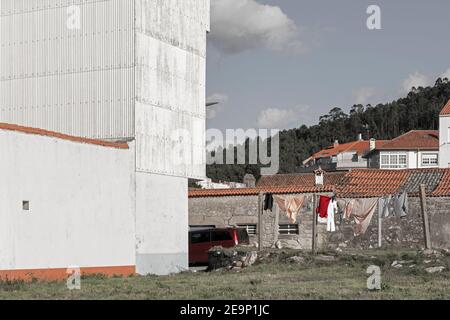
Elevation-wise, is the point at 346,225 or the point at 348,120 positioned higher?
the point at 348,120

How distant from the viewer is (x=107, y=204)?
29.5m

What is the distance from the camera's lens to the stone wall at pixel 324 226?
136ft

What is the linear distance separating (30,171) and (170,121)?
866 cm

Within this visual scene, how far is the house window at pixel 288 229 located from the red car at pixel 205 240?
176 inches

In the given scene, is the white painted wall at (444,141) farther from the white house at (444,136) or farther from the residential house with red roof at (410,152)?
the residential house with red roof at (410,152)

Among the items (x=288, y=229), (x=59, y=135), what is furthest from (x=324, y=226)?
(x=59, y=135)

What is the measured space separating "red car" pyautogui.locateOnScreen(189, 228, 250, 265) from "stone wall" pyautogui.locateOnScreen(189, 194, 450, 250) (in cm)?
257

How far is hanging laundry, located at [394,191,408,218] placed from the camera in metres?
38.1

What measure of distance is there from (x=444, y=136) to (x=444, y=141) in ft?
2.07

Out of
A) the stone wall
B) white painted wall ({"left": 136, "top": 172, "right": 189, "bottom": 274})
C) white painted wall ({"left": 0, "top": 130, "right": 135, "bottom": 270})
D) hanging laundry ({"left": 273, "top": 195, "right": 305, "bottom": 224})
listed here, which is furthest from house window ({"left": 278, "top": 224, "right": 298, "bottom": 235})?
white painted wall ({"left": 0, "top": 130, "right": 135, "bottom": 270})

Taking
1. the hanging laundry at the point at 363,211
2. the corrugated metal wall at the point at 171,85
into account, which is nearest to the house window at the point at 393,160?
the hanging laundry at the point at 363,211
